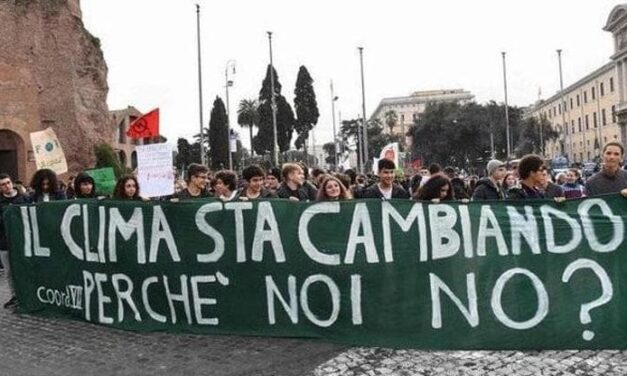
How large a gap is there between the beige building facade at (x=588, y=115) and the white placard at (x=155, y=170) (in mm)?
83754

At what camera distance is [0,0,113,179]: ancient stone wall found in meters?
28.1

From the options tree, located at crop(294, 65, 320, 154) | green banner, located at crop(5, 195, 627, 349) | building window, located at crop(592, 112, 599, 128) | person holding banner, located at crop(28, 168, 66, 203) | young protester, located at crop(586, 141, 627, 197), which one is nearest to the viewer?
green banner, located at crop(5, 195, 627, 349)

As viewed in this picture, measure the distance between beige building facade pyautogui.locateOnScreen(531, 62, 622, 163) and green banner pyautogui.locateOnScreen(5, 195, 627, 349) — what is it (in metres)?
85.4

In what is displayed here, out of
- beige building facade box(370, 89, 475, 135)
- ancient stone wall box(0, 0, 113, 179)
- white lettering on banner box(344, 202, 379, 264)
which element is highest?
beige building facade box(370, 89, 475, 135)

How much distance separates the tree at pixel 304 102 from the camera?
7344cm

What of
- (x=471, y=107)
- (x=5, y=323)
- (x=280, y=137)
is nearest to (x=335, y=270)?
(x=5, y=323)

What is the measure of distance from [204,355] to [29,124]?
25513 mm

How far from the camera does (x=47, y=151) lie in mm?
12969

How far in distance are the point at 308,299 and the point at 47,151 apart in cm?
896

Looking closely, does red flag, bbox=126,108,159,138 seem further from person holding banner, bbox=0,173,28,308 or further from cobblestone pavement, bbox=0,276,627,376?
cobblestone pavement, bbox=0,276,627,376

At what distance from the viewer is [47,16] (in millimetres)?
30375

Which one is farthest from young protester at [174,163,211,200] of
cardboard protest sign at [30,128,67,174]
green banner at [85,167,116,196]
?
green banner at [85,167,116,196]

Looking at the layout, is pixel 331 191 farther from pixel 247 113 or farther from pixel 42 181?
pixel 247 113

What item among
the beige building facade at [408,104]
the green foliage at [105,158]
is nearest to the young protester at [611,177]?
the green foliage at [105,158]
